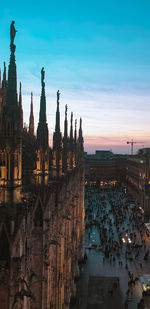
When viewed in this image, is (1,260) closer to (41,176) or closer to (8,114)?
(8,114)

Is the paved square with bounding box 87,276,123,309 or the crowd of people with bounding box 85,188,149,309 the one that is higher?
the crowd of people with bounding box 85,188,149,309

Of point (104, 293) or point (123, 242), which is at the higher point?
point (123, 242)

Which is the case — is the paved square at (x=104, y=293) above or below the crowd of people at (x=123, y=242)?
below

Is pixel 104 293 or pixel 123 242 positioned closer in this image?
pixel 104 293

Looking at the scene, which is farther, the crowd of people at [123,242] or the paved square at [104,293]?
the crowd of people at [123,242]

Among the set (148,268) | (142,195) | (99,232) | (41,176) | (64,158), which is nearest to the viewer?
(41,176)

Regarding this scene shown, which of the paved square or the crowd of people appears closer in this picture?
the paved square

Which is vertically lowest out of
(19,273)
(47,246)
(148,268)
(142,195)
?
(148,268)

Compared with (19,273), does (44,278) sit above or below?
below

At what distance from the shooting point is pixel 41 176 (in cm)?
1842

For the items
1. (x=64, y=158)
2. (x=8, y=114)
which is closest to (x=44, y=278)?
(x=8, y=114)

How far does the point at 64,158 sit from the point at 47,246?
14.4 metres

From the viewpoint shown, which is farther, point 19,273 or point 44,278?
point 44,278

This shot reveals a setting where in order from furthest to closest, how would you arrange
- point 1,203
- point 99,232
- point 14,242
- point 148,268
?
point 99,232, point 148,268, point 1,203, point 14,242
